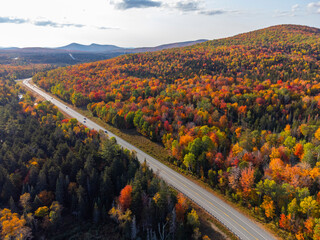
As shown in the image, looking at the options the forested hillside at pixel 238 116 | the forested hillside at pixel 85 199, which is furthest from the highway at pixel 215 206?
the forested hillside at pixel 85 199

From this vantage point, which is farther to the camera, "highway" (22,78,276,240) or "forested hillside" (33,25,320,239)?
"forested hillside" (33,25,320,239)

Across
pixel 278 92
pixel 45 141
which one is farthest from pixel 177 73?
pixel 45 141

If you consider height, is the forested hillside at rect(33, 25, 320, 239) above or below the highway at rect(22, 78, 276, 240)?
above

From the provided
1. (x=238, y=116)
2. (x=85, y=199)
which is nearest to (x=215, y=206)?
(x=85, y=199)

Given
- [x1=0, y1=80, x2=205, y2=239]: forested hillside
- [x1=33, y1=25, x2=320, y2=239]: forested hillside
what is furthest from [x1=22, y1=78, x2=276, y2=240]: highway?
[x1=0, y1=80, x2=205, y2=239]: forested hillside

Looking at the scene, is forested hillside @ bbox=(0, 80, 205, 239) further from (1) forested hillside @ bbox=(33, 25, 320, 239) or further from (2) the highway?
(1) forested hillside @ bbox=(33, 25, 320, 239)

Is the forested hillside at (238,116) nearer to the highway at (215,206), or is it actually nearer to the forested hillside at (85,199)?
the highway at (215,206)

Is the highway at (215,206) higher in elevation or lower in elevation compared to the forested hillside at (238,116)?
lower

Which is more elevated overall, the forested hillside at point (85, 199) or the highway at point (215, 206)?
the forested hillside at point (85, 199)

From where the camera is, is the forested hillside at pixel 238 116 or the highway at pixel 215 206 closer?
the highway at pixel 215 206
